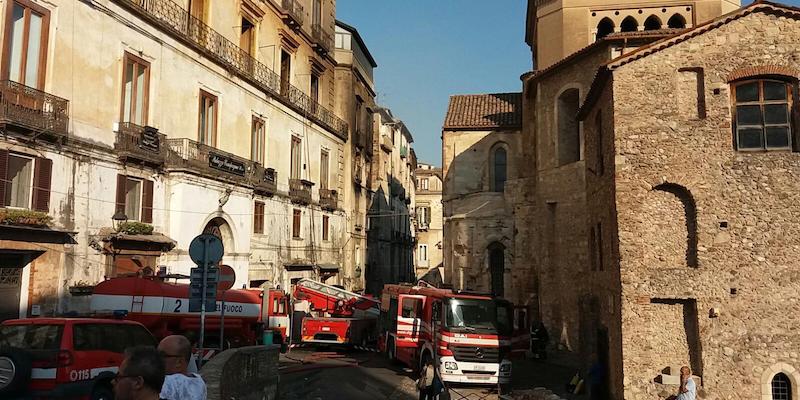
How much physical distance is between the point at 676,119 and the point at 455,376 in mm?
8475

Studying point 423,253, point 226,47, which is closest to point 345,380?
Result: point 226,47

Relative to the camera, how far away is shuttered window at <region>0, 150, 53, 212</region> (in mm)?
14375

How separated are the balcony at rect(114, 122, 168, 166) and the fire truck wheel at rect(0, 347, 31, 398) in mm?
11036

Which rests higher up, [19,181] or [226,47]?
[226,47]

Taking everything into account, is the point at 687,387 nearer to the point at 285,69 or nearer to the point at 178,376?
the point at 178,376

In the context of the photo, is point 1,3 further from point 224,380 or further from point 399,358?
point 399,358

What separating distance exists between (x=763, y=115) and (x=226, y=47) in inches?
767

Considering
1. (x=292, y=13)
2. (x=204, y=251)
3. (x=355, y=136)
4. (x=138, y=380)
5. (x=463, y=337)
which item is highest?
(x=292, y=13)

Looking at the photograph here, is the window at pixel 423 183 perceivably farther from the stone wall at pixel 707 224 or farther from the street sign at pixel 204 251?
the street sign at pixel 204 251

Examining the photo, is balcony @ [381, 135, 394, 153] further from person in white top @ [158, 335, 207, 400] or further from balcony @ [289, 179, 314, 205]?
person in white top @ [158, 335, 207, 400]

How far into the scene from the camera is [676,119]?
45.4 ft

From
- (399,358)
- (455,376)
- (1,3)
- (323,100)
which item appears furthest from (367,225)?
(1,3)

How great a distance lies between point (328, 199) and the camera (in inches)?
1368

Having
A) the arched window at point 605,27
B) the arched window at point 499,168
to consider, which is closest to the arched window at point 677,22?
the arched window at point 605,27
